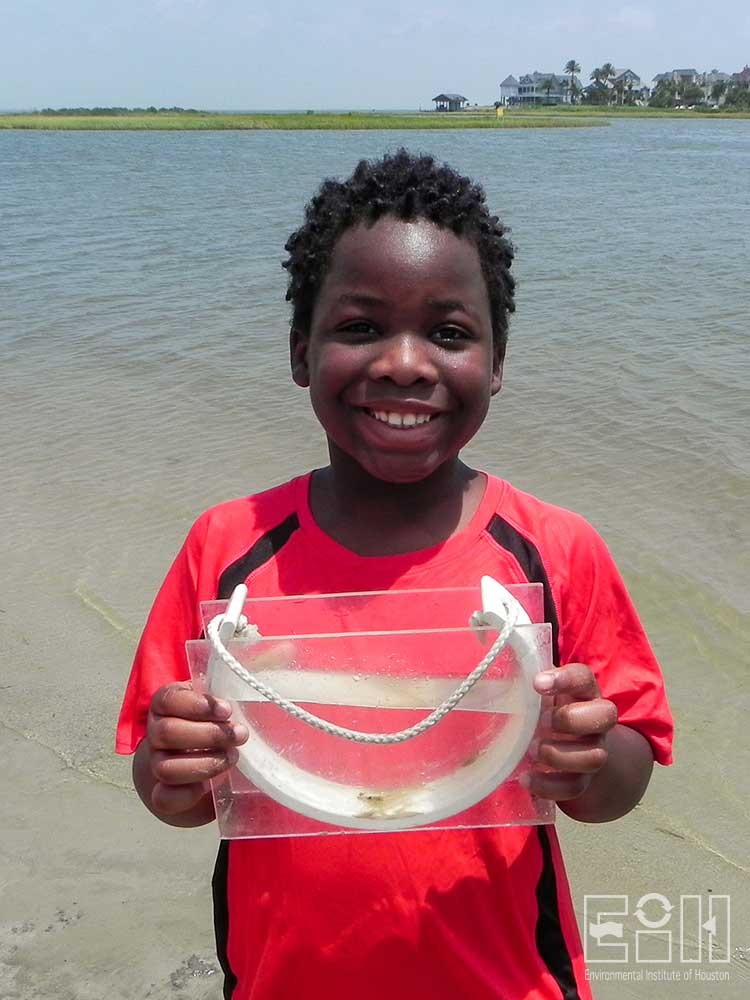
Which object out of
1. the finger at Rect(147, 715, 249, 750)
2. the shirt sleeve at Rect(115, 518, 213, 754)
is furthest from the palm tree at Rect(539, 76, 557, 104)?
the finger at Rect(147, 715, 249, 750)

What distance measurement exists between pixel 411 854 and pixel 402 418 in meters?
0.71

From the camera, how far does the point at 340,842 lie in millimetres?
1511

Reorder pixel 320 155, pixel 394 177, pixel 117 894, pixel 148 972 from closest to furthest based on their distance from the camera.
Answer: pixel 394 177, pixel 148 972, pixel 117 894, pixel 320 155

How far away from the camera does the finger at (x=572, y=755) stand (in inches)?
51.1

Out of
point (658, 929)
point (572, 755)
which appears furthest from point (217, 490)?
point (572, 755)

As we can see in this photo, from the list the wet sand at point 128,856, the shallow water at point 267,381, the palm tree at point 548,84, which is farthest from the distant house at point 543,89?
the wet sand at point 128,856

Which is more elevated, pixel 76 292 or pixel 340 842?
pixel 340 842

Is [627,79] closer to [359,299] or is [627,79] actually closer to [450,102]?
[450,102]

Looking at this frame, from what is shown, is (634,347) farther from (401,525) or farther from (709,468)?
(401,525)

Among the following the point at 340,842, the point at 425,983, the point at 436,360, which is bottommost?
the point at 425,983

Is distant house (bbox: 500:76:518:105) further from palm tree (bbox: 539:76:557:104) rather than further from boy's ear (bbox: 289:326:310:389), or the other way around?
boy's ear (bbox: 289:326:310:389)

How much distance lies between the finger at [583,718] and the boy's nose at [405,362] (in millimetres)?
570

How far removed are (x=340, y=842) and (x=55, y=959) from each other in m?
1.57

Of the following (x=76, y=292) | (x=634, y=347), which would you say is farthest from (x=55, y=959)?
(x=76, y=292)
